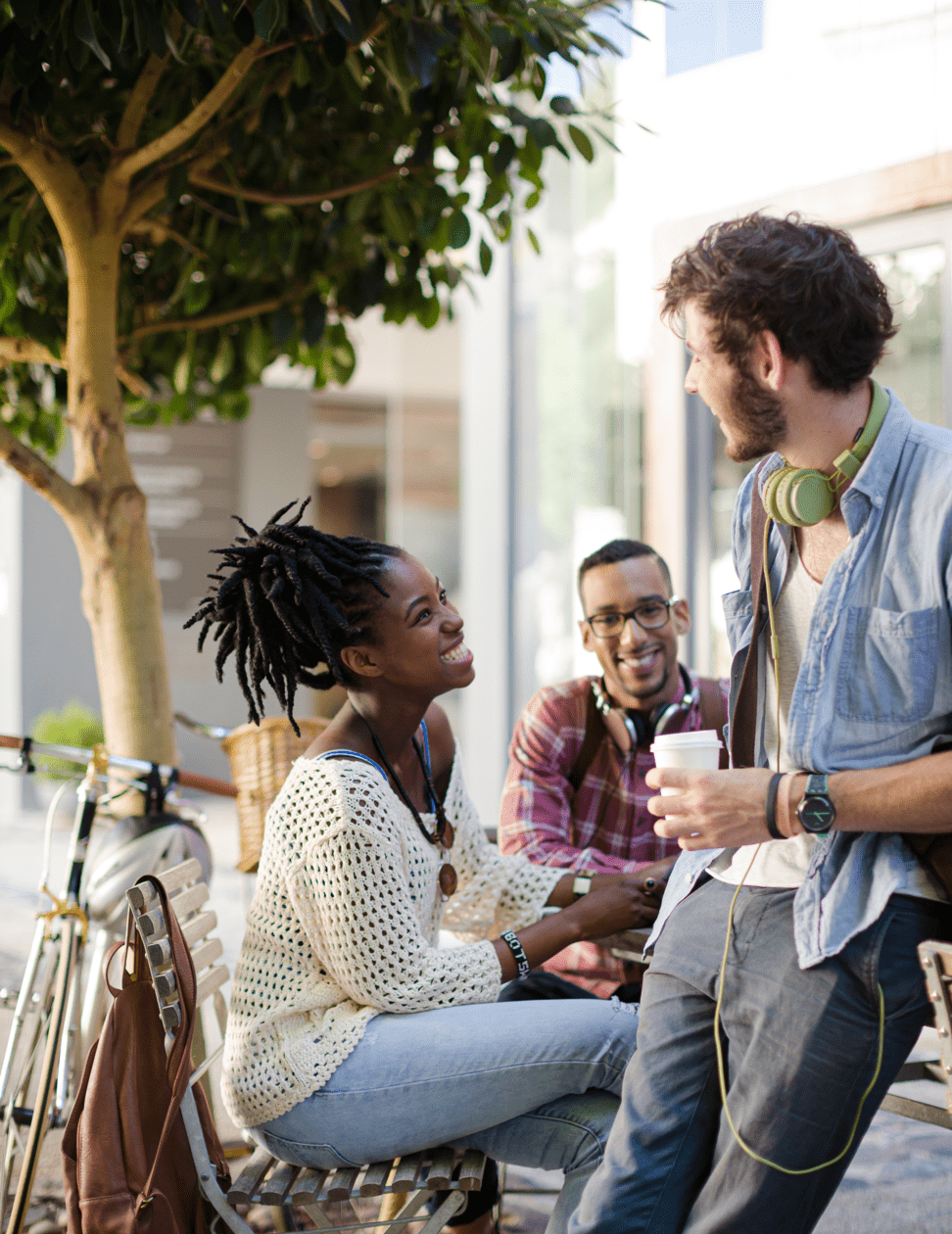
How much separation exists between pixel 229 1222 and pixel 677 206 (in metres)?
4.66

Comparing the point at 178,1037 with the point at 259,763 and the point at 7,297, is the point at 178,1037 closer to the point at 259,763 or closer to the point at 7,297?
the point at 259,763

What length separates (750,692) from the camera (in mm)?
1674

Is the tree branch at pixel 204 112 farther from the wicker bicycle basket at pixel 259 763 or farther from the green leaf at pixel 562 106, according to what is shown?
the wicker bicycle basket at pixel 259 763

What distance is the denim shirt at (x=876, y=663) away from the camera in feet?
4.71

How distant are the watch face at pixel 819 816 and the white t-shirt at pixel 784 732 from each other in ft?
0.37

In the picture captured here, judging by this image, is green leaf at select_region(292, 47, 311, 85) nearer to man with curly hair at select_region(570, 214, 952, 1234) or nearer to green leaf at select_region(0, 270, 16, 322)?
green leaf at select_region(0, 270, 16, 322)

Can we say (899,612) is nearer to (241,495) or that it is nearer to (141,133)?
(141,133)

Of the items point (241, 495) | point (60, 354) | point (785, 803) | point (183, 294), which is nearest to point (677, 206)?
point (183, 294)

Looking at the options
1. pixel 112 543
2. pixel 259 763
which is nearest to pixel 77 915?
pixel 259 763

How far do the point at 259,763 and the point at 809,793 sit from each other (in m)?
2.08

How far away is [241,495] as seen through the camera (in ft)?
34.0

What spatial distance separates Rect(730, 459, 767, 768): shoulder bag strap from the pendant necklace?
0.76m

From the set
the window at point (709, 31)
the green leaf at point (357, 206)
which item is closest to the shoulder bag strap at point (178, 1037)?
the green leaf at point (357, 206)

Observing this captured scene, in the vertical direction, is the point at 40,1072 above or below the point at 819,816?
below
